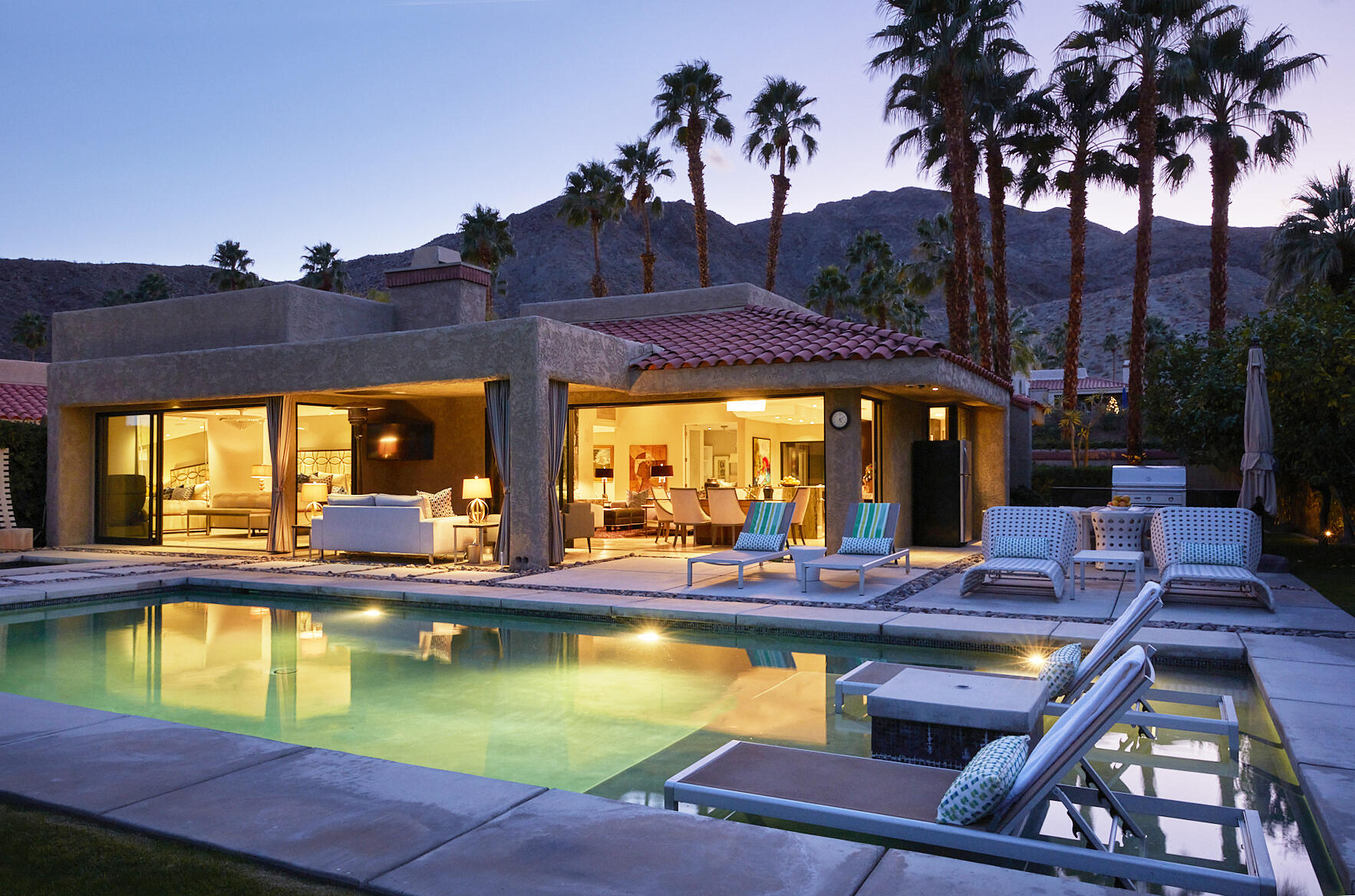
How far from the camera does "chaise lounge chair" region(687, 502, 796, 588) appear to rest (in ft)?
34.4

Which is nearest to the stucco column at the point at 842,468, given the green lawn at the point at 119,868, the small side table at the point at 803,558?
the small side table at the point at 803,558

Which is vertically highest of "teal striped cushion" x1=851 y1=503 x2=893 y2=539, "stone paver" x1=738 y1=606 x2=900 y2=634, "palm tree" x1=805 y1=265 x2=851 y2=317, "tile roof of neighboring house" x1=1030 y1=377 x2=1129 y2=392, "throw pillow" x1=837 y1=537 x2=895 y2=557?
"palm tree" x1=805 y1=265 x2=851 y2=317

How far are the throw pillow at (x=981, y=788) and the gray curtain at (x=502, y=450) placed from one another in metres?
9.24

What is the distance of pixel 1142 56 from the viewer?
72.8 ft

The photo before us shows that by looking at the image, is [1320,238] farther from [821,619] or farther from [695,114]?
[821,619]

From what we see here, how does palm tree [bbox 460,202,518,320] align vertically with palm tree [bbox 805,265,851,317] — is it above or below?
above

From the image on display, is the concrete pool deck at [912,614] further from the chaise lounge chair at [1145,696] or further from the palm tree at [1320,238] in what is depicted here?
the palm tree at [1320,238]

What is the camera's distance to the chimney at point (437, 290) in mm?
15445

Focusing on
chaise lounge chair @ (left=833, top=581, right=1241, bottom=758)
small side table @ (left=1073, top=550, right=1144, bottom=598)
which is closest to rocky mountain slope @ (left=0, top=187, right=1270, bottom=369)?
small side table @ (left=1073, top=550, right=1144, bottom=598)

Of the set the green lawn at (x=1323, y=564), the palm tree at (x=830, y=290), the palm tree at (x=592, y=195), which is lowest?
the green lawn at (x=1323, y=564)

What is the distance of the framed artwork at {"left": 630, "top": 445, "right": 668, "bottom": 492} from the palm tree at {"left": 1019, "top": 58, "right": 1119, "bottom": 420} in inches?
421

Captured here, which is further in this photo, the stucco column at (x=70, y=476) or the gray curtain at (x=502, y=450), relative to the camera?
the stucco column at (x=70, y=476)

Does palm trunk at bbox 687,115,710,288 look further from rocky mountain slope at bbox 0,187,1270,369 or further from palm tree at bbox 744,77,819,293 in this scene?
rocky mountain slope at bbox 0,187,1270,369

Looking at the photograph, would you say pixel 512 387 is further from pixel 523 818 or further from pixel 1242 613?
pixel 523 818
